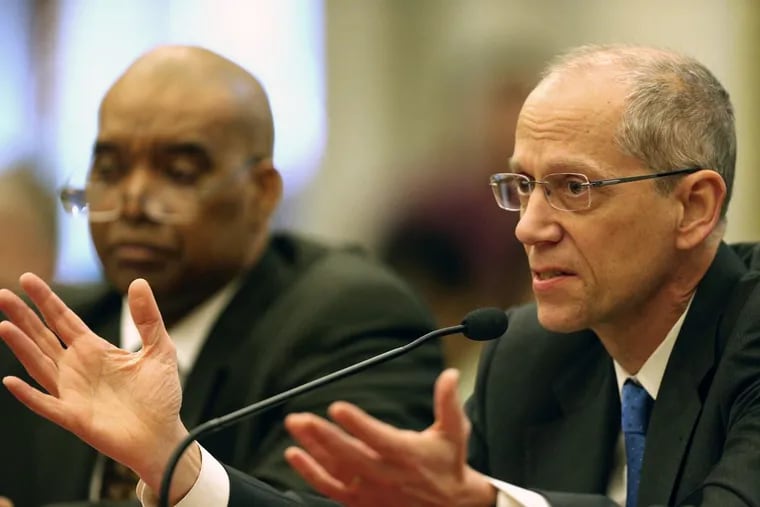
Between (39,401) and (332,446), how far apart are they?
63 centimetres

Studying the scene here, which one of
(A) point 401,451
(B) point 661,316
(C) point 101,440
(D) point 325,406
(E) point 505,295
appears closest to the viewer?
(A) point 401,451

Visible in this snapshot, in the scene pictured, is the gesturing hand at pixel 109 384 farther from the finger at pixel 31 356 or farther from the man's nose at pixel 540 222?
the man's nose at pixel 540 222

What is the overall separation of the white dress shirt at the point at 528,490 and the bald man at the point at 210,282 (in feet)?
2.21

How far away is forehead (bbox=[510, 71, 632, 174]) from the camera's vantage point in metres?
2.61

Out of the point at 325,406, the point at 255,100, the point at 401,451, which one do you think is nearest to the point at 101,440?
the point at 401,451

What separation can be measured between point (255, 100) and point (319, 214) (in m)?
4.10

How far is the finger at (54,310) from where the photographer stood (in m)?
2.52

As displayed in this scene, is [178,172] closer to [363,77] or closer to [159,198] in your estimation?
[159,198]

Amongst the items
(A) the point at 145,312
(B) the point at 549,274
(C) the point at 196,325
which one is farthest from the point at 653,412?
(C) the point at 196,325

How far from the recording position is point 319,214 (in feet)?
25.3

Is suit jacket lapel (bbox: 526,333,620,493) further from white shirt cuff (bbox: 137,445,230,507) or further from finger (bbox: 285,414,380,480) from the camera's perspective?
finger (bbox: 285,414,380,480)

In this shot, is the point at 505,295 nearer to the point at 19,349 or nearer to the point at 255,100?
the point at 255,100

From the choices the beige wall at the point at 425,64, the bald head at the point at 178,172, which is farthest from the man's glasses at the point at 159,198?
the beige wall at the point at 425,64

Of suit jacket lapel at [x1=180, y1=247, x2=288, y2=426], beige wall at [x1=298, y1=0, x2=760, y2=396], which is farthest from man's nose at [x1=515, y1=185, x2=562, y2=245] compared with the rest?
beige wall at [x1=298, y1=0, x2=760, y2=396]
